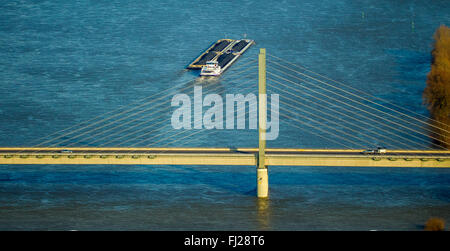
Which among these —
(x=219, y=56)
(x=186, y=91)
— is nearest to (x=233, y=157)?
(x=186, y=91)

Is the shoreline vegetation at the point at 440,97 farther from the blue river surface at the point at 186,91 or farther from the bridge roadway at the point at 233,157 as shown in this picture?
the bridge roadway at the point at 233,157

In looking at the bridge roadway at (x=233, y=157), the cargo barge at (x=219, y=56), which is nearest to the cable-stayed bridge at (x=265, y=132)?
the bridge roadway at (x=233, y=157)

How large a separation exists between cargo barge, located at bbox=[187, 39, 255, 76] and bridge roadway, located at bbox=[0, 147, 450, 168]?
69.7ft

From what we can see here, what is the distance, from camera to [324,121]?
6612cm

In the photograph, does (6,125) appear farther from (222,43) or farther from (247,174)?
(222,43)

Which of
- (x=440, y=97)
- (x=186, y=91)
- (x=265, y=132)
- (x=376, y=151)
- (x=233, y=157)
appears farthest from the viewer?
(x=186, y=91)

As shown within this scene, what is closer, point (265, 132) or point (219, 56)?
point (265, 132)

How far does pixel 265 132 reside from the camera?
5650 centimetres

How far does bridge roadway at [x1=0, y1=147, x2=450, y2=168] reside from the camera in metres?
53.2

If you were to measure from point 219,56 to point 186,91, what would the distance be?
8.56 meters

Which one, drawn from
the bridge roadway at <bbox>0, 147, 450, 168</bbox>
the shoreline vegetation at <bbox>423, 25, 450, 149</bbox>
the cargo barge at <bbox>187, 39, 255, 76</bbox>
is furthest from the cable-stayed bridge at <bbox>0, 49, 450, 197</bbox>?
the cargo barge at <bbox>187, 39, 255, 76</bbox>

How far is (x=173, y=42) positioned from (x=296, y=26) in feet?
29.7

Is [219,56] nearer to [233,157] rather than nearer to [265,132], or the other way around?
[265,132]

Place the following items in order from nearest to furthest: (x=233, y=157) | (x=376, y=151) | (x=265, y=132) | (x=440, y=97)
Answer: (x=233, y=157) → (x=376, y=151) → (x=265, y=132) → (x=440, y=97)
